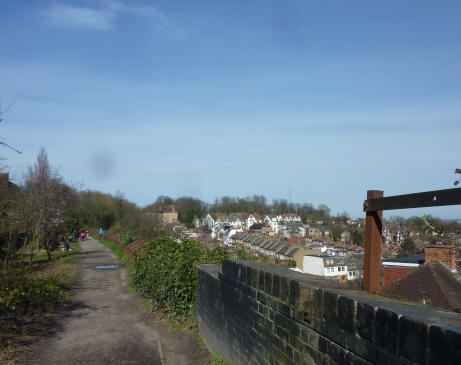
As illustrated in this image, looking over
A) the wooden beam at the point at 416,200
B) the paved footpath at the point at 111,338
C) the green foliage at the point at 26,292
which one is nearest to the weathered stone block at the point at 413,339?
the wooden beam at the point at 416,200

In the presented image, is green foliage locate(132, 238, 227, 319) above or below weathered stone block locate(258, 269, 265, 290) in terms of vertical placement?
below

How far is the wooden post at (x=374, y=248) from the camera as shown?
3.23 m

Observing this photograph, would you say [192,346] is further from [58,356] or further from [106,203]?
[106,203]

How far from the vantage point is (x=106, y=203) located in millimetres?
45000

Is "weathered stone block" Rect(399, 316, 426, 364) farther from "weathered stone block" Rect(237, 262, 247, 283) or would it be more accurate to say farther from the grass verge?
the grass verge

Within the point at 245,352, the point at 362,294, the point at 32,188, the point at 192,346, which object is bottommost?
the point at 192,346

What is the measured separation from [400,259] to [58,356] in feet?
48.5

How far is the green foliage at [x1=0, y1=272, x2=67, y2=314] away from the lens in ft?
31.6

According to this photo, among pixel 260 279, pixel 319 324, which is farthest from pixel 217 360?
pixel 319 324

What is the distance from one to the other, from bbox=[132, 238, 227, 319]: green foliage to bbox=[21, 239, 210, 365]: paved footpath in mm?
450

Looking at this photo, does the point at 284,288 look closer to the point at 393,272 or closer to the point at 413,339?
the point at 413,339

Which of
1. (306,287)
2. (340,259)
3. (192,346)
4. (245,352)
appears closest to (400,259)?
(340,259)

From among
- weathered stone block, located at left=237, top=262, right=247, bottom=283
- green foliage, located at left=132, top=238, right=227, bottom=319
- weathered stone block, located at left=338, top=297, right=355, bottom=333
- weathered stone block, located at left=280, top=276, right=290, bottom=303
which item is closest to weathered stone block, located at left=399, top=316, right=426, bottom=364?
weathered stone block, located at left=338, top=297, right=355, bottom=333

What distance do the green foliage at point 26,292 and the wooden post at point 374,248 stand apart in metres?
8.26
